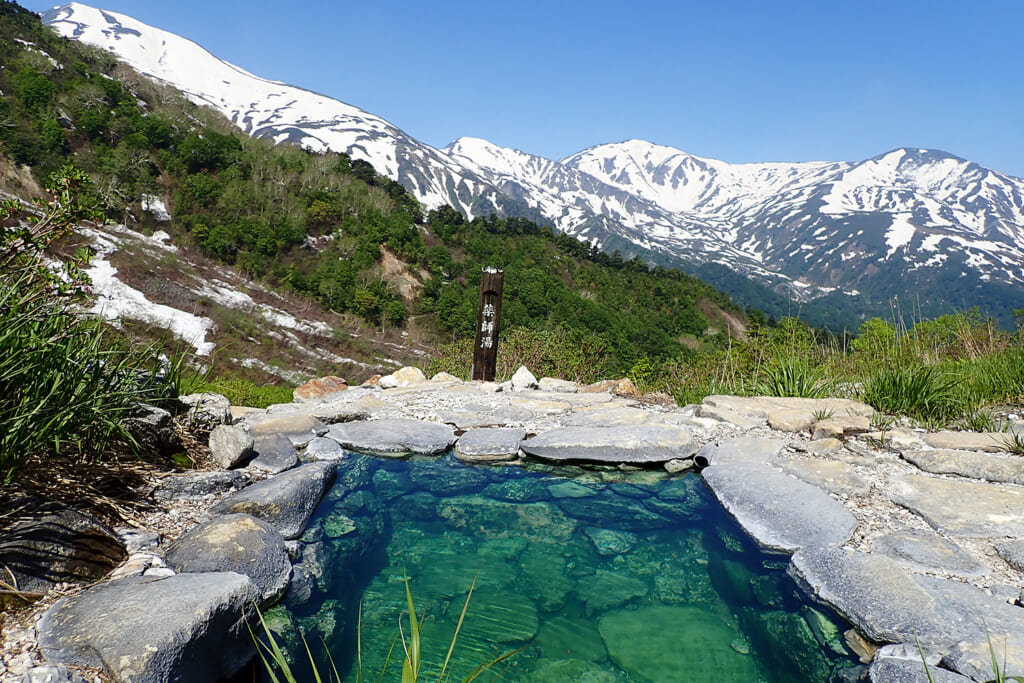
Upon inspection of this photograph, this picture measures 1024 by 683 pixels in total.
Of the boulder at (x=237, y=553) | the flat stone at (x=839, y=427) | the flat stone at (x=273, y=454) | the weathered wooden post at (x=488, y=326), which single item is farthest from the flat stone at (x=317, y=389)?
the flat stone at (x=839, y=427)

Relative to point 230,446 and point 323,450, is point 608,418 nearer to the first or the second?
point 323,450

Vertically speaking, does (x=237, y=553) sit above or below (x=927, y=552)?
below

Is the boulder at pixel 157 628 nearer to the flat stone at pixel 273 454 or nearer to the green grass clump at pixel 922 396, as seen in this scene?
the flat stone at pixel 273 454

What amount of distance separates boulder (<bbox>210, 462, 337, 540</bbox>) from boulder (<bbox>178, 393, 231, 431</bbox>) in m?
0.84

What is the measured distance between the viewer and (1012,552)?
2510 mm

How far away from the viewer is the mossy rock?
2.16 m

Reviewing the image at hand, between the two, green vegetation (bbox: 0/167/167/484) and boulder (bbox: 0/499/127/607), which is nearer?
boulder (bbox: 0/499/127/607)

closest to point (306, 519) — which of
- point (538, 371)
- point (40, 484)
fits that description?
point (40, 484)

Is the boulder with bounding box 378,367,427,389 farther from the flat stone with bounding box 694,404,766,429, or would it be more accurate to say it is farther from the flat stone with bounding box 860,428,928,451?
the flat stone with bounding box 860,428,928,451

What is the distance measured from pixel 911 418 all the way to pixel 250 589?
5.19 m

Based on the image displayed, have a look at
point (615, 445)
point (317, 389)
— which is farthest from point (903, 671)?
point (317, 389)

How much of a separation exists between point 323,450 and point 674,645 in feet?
9.04

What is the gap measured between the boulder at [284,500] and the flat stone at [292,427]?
853mm

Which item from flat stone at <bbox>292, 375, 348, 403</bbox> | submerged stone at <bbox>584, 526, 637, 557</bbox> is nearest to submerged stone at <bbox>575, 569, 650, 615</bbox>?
submerged stone at <bbox>584, 526, 637, 557</bbox>
